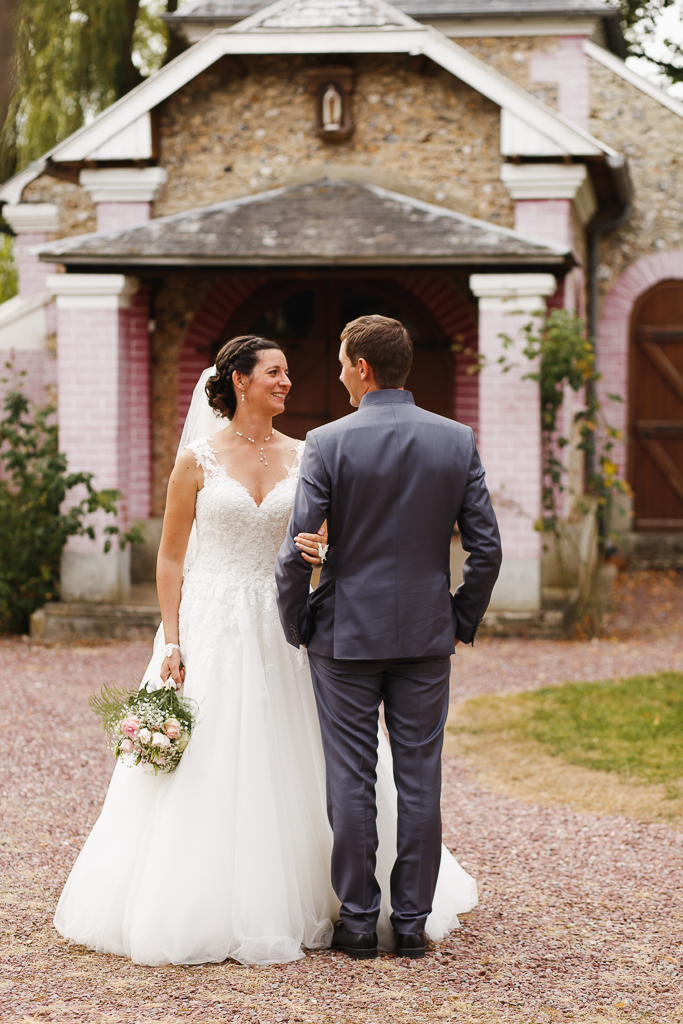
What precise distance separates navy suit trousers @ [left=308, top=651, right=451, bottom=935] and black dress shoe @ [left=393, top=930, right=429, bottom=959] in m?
0.02

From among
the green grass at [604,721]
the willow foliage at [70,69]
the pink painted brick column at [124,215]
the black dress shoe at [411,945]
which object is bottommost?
the green grass at [604,721]

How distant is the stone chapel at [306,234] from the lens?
348 inches

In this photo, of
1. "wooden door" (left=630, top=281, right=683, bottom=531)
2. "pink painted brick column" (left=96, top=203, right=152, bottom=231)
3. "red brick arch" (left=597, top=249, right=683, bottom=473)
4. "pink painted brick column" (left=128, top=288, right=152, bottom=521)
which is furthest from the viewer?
"wooden door" (left=630, top=281, right=683, bottom=531)

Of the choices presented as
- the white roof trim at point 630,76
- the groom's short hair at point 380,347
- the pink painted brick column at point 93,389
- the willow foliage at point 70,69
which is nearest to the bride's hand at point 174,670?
the groom's short hair at point 380,347

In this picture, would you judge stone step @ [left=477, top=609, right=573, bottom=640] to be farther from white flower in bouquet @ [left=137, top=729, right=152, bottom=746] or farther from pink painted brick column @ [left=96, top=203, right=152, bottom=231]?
white flower in bouquet @ [left=137, top=729, right=152, bottom=746]

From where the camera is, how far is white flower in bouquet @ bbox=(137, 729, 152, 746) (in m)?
3.40

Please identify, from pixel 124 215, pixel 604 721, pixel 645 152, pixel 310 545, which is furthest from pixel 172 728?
pixel 645 152

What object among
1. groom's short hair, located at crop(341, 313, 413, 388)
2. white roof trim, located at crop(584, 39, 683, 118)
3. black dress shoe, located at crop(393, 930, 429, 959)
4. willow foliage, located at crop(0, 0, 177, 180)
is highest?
willow foliage, located at crop(0, 0, 177, 180)

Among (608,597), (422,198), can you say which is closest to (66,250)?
(422,198)

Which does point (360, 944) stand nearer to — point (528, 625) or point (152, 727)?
point (152, 727)

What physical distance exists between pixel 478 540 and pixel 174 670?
107cm

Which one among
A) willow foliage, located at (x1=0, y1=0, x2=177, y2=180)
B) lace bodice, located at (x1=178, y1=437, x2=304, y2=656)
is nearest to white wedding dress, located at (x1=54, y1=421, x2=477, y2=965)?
lace bodice, located at (x1=178, y1=437, x2=304, y2=656)

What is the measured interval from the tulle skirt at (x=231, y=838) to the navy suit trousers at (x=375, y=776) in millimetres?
183

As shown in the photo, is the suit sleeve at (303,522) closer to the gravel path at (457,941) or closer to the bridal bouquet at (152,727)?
the bridal bouquet at (152,727)
